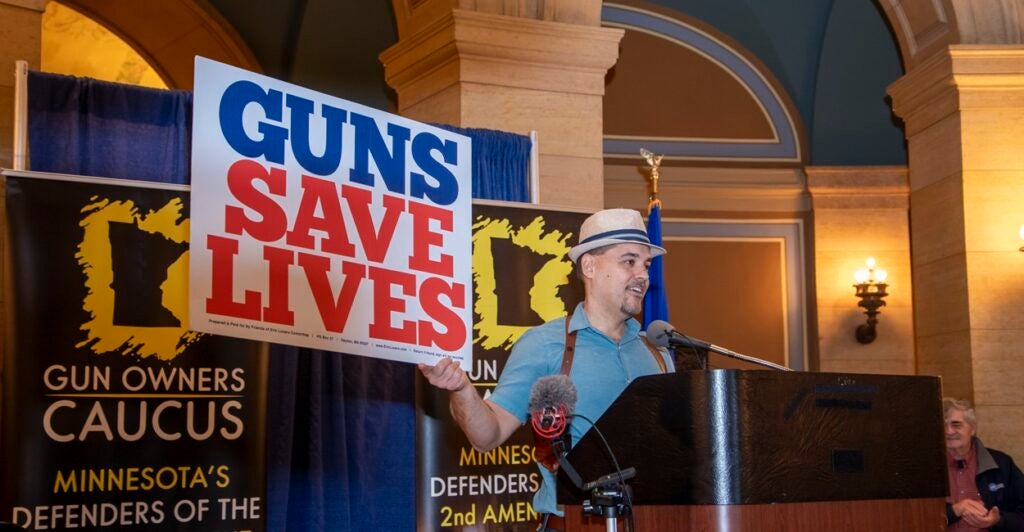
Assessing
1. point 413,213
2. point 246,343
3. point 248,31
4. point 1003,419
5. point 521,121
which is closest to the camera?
point 413,213

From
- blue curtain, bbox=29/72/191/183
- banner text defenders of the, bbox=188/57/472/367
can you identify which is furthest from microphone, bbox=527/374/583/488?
blue curtain, bbox=29/72/191/183

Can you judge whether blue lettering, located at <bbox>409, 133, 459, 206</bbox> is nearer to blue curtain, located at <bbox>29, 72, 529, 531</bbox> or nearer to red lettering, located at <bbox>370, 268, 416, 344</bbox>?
red lettering, located at <bbox>370, 268, 416, 344</bbox>

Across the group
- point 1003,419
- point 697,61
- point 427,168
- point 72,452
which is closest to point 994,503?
point 1003,419

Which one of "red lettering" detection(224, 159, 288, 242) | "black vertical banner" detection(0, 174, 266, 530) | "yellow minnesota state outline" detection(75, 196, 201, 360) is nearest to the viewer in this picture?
"red lettering" detection(224, 159, 288, 242)

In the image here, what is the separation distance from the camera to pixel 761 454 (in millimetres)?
2891

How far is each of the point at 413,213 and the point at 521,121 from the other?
3524 millimetres

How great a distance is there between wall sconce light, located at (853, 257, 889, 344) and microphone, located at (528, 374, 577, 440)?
896cm

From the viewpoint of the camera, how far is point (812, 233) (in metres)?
11.7

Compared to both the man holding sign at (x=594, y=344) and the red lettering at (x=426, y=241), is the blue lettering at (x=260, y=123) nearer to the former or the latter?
the red lettering at (x=426, y=241)

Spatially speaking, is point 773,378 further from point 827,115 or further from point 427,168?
point 827,115

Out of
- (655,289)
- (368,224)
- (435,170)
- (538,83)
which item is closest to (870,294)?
(655,289)

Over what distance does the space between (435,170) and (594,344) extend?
29.9 inches

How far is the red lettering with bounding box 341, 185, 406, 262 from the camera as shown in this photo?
3518 millimetres

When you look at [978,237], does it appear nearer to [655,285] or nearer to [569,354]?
[655,285]
